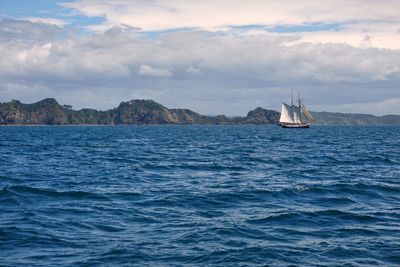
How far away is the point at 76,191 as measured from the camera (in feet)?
92.0

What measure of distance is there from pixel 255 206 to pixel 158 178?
42.0 feet

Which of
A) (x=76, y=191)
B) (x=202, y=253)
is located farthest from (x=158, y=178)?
(x=202, y=253)

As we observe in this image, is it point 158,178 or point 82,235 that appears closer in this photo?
point 82,235

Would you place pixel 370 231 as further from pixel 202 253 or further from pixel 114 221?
pixel 114 221

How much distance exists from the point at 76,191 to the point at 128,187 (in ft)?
11.7

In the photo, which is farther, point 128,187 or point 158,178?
point 158,178

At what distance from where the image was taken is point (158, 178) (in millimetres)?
35625

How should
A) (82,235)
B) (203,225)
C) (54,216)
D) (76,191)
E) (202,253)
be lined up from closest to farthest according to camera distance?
1. (202,253)
2. (82,235)
3. (203,225)
4. (54,216)
5. (76,191)

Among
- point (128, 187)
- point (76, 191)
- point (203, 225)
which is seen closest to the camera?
point (203, 225)

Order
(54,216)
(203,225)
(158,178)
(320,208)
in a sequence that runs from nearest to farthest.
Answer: (203,225)
(54,216)
(320,208)
(158,178)

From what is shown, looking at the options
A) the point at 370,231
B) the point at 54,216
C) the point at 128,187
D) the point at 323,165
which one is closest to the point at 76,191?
the point at 128,187

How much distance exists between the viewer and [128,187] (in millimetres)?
30453

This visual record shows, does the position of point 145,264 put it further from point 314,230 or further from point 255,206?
point 255,206

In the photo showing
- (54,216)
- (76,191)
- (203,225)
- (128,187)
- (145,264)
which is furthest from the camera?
(128,187)
